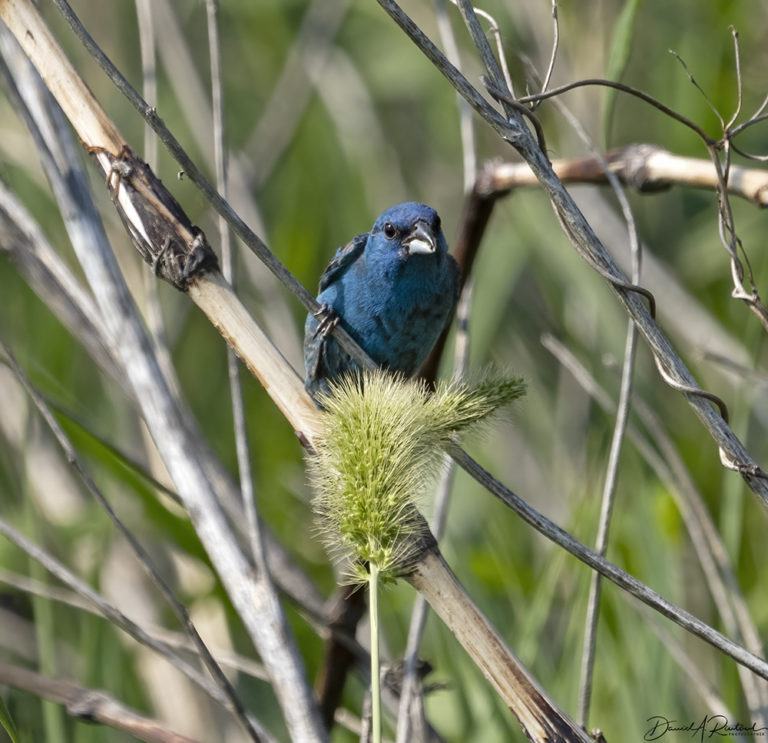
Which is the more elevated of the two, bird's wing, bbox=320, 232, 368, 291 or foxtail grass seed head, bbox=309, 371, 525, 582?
bird's wing, bbox=320, 232, 368, 291

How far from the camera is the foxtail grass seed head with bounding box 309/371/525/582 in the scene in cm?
149

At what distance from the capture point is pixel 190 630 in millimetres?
1984

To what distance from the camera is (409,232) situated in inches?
111

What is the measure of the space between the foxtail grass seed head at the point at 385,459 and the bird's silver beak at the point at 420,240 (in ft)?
3.57

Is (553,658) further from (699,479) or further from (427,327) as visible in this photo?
(427,327)

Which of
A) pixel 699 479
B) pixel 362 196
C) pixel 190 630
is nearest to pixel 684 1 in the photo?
pixel 362 196

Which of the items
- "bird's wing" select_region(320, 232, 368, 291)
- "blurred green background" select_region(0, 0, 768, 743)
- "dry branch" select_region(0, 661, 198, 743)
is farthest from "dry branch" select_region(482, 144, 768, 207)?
"dry branch" select_region(0, 661, 198, 743)

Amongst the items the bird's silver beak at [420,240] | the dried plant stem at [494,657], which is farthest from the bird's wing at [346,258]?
the dried plant stem at [494,657]

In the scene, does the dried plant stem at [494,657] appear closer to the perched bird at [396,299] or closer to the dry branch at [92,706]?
the dry branch at [92,706]

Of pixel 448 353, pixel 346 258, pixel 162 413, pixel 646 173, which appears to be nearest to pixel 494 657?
pixel 162 413

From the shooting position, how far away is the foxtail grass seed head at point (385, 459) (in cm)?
149

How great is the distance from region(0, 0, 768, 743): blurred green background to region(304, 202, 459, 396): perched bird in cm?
38

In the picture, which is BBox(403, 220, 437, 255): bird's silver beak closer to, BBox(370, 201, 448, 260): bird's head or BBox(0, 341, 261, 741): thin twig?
BBox(370, 201, 448, 260): bird's head

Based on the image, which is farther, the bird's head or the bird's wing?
the bird's wing
